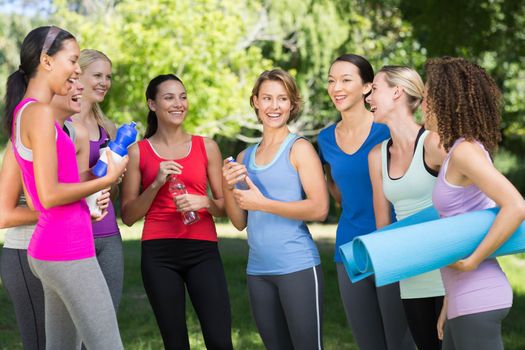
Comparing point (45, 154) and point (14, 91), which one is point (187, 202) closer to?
point (14, 91)

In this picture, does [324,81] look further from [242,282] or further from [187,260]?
[187,260]

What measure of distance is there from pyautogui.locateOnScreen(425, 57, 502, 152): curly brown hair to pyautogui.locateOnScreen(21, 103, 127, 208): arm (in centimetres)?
153

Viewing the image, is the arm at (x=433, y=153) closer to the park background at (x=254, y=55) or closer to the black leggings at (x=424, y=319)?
the black leggings at (x=424, y=319)

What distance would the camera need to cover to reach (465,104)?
3455mm

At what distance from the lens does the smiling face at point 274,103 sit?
4781 millimetres

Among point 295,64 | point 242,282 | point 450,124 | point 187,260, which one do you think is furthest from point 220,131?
point 450,124

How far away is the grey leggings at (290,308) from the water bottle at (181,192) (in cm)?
54

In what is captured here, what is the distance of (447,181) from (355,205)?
1.31 metres

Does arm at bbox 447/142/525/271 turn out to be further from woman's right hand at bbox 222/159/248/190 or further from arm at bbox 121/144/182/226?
arm at bbox 121/144/182/226

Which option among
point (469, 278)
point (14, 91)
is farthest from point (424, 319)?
point (14, 91)

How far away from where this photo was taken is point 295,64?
28.5 metres

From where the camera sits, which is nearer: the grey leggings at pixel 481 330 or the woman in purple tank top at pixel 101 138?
the grey leggings at pixel 481 330

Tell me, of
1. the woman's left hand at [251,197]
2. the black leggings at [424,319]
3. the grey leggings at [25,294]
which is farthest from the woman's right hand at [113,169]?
the black leggings at [424,319]

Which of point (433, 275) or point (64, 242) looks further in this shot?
point (433, 275)
